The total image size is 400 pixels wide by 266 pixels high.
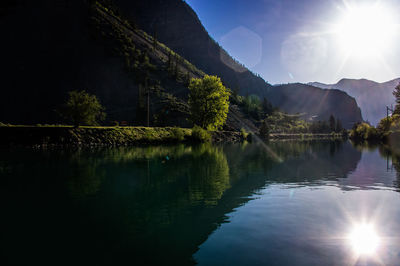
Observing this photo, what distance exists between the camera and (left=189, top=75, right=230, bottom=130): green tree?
62438mm

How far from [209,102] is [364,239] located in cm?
5721

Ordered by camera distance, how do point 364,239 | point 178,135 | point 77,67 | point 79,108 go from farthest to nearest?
1. point 77,67
2. point 178,135
3. point 79,108
4. point 364,239

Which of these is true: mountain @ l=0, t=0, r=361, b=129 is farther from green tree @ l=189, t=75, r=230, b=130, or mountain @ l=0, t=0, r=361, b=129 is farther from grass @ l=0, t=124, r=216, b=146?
grass @ l=0, t=124, r=216, b=146

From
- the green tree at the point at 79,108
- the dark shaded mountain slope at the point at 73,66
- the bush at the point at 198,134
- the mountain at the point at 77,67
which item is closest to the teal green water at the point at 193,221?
the green tree at the point at 79,108

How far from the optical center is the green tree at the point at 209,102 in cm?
6244

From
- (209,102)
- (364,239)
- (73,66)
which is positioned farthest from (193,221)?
(73,66)

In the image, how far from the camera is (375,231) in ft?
23.0

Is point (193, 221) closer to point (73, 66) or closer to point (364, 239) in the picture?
point (364, 239)

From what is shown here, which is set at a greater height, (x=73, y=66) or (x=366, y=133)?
(x=73, y=66)

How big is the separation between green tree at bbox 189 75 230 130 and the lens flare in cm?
5551

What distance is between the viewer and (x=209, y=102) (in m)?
62.5

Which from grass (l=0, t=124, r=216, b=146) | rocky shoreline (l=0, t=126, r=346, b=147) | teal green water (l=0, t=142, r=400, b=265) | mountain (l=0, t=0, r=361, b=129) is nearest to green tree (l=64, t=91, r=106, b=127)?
grass (l=0, t=124, r=216, b=146)

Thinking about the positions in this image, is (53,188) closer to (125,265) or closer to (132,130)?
(125,265)

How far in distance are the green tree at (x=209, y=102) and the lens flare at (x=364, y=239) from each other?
182ft
